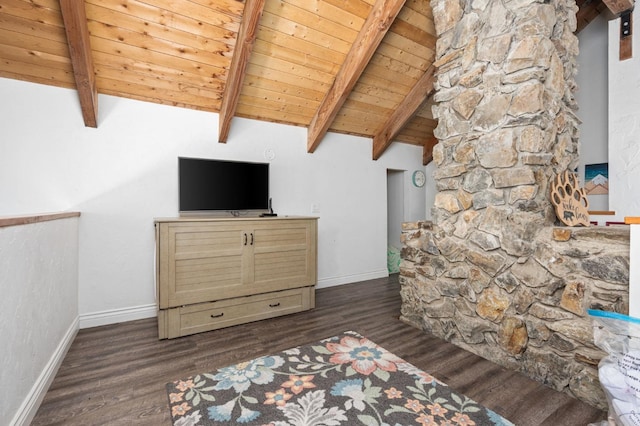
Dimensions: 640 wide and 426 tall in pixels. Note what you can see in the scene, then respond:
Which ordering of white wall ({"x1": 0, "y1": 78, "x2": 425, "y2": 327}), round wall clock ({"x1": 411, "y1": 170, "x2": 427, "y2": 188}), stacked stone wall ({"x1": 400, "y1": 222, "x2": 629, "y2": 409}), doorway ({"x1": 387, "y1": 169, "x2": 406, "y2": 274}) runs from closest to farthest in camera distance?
stacked stone wall ({"x1": 400, "y1": 222, "x2": 629, "y2": 409}) → white wall ({"x1": 0, "y1": 78, "x2": 425, "y2": 327}) → doorway ({"x1": 387, "y1": 169, "x2": 406, "y2": 274}) → round wall clock ({"x1": 411, "y1": 170, "x2": 427, "y2": 188})

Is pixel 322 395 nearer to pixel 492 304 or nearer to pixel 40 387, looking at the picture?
pixel 492 304

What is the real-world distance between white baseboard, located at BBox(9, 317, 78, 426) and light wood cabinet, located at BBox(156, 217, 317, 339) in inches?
25.3

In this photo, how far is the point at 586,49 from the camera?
12.5 feet

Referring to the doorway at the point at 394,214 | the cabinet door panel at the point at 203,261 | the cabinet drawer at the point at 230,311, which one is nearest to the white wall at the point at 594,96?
the doorway at the point at 394,214

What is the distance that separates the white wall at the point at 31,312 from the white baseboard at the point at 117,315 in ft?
1.36

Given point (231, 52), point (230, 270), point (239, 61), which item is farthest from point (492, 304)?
point (231, 52)

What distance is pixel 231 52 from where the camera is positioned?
8.92ft

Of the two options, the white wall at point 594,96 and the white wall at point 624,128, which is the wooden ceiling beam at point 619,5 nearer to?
the white wall at point 624,128

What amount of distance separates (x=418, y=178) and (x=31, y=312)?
16.8 ft

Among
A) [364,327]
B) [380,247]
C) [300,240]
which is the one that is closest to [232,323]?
[300,240]

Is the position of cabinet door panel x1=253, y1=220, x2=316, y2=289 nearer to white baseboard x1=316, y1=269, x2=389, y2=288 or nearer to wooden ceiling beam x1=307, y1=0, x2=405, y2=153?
white baseboard x1=316, y1=269, x2=389, y2=288

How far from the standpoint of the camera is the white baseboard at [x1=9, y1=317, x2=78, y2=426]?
140 cm

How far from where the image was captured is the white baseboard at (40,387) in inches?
55.1

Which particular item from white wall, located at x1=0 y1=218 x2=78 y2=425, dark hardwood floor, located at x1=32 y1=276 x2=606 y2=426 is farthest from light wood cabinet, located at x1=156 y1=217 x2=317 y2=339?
white wall, located at x1=0 y1=218 x2=78 y2=425
